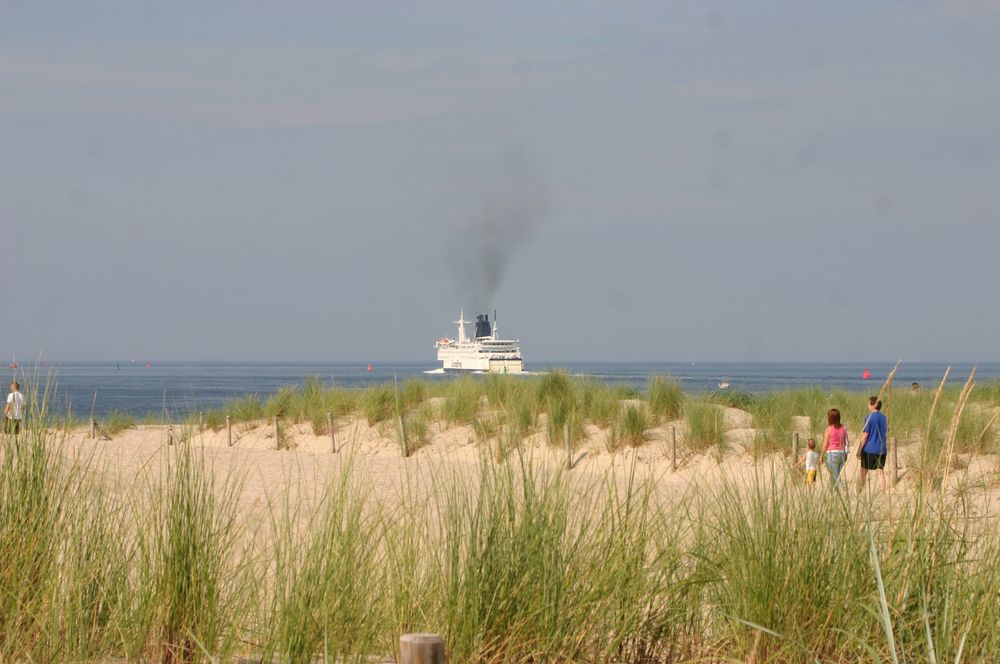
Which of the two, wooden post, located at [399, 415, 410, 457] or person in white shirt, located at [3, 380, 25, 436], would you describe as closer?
person in white shirt, located at [3, 380, 25, 436]

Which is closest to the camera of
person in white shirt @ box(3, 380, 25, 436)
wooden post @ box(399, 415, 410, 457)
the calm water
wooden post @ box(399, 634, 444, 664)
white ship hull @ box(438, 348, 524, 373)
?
wooden post @ box(399, 634, 444, 664)

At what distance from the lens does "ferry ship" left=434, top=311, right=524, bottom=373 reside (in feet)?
257

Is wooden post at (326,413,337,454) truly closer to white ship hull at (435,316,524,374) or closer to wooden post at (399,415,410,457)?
wooden post at (399,415,410,457)

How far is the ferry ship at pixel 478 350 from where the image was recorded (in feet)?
257

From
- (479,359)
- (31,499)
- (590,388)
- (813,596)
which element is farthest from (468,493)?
(479,359)

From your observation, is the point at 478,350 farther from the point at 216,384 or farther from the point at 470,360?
the point at 216,384

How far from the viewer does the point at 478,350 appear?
80688mm

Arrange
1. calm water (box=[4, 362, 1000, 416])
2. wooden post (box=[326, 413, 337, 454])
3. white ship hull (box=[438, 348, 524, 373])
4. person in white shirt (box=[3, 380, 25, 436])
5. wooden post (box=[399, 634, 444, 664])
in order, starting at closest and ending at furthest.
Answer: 1. wooden post (box=[399, 634, 444, 664])
2. person in white shirt (box=[3, 380, 25, 436])
3. wooden post (box=[326, 413, 337, 454])
4. calm water (box=[4, 362, 1000, 416])
5. white ship hull (box=[438, 348, 524, 373])

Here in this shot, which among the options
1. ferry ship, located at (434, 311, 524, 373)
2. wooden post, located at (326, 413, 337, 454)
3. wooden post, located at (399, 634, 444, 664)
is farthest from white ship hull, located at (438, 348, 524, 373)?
wooden post, located at (399, 634, 444, 664)

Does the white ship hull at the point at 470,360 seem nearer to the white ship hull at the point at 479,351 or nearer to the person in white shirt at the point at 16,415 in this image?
the white ship hull at the point at 479,351

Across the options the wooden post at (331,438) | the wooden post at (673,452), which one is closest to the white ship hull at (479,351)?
the wooden post at (331,438)

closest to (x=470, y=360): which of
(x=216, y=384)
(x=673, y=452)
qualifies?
(x=216, y=384)

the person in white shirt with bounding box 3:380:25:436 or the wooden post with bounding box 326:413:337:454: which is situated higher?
the person in white shirt with bounding box 3:380:25:436

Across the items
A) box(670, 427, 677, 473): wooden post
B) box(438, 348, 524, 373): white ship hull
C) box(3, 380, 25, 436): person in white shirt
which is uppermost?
box(438, 348, 524, 373): white ship hull
